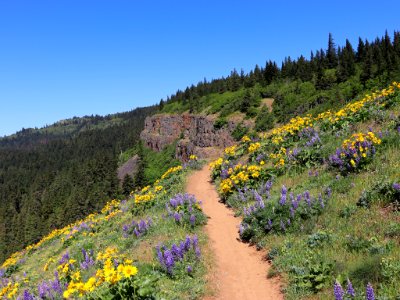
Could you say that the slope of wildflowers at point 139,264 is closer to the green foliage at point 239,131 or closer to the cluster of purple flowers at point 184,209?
the cluster of purple flowers at point 184,209

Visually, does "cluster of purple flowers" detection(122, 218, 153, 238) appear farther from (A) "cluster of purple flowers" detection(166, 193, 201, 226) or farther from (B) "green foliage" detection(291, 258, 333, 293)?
(B) "green foliage" detection(291, 258, 333, 293)

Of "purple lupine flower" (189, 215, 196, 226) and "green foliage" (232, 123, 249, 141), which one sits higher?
"green foliage" (232, 123, 249, 141)

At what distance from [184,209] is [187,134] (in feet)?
242

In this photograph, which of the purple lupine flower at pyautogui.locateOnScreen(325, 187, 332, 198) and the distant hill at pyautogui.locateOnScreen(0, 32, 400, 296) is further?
the distant hill at pyautogui.locateOnScreen(0, 32, 400, 296)

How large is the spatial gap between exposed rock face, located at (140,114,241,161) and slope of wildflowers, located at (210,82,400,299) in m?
42.7

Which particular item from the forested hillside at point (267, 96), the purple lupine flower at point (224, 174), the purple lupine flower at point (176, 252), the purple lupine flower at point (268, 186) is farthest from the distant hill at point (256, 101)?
the purple lupine flower at point (176, 252)

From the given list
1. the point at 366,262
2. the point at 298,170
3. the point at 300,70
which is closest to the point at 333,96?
the point at 300,70

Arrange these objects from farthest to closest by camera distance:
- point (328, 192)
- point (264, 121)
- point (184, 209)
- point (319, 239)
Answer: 1. point (264, 121)
2. point (184, 209)
3. point (328, 192)
4. point (319, 239)

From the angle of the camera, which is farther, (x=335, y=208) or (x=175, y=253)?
(x=335, y=208)

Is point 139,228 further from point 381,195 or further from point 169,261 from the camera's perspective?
point 381,195

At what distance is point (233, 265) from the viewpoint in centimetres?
944

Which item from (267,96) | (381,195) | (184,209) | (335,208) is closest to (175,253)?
(184,209)

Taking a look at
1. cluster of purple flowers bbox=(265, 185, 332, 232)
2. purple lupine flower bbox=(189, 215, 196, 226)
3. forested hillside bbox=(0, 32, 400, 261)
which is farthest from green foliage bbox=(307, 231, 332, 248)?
forested hillside bbox=(0, 32, 400, 261)

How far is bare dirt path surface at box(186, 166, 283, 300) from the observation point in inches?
311
